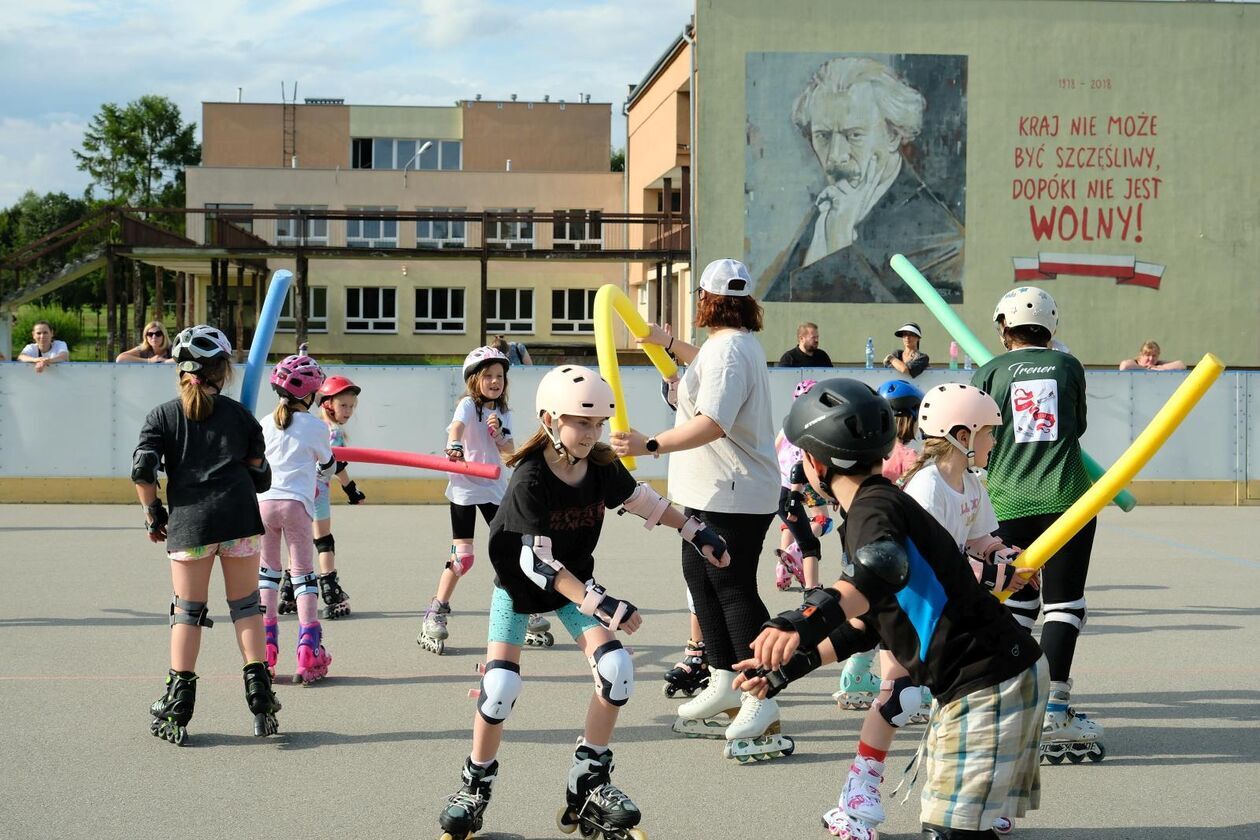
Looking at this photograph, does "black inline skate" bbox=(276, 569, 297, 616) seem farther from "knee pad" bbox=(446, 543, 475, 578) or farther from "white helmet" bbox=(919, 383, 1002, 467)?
"white helmet" bbox=(919, 383, 1002, 467)

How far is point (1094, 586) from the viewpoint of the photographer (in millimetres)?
10680

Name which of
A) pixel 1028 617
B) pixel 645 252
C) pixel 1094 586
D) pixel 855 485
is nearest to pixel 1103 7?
pixel 645 252

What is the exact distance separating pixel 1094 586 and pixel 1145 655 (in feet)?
8.87

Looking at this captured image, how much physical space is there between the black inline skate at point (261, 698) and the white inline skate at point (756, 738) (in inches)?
81.7

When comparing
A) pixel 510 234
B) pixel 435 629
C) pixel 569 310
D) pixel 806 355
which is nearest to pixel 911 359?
pixel 806 355

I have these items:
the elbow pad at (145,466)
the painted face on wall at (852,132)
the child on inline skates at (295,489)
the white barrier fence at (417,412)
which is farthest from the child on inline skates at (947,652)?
the painted face on wall at (852,132)

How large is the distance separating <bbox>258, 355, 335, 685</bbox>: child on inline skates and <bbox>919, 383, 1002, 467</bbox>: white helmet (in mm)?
3705

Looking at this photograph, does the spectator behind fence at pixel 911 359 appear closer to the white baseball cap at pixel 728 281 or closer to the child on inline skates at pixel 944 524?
the white baseball cap at pixel 728 281

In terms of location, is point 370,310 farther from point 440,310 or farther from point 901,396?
point 901,396

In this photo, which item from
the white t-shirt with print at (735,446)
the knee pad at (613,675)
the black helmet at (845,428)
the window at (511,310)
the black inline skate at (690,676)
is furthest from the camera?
the window at (511,310)

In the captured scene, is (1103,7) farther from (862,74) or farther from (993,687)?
(993,687)

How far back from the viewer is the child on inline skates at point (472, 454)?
8.25 m

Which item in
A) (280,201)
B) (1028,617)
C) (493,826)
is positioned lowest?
(493,826)

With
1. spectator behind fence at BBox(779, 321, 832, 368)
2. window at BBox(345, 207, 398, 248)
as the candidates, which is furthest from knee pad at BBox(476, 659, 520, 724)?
window at BBox(345, 207, 398, 248)
